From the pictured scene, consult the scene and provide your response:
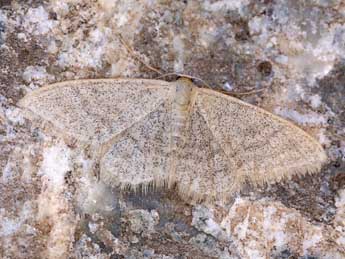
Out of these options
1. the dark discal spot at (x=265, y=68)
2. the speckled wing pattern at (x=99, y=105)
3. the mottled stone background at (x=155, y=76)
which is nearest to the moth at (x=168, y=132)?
the speckled wing pattern at (x=99, y=105)

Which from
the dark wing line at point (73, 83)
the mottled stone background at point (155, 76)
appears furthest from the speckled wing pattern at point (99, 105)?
the mottled stone background at point (155, 76)

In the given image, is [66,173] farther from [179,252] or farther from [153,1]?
[153,1]

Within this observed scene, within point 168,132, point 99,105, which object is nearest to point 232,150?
point 168,132

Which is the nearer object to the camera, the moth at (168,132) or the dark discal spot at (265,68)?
the moth at (168,132)

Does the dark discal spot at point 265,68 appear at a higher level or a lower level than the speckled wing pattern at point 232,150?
higher

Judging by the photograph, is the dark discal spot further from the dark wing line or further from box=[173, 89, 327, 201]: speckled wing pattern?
the dark wing line

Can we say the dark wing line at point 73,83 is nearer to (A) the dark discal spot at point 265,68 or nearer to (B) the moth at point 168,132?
(B) the moth at point 168,132

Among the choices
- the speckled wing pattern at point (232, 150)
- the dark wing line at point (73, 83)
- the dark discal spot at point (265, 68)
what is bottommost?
the speckled wing pattern at point (232, 150)
